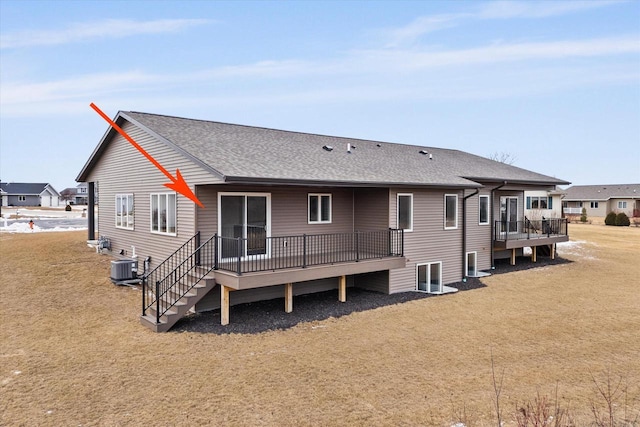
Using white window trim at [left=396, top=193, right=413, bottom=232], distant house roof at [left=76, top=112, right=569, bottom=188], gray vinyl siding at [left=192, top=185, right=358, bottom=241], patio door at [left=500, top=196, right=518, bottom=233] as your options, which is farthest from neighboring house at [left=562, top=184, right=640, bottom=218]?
gray vinyl siding at [left=192, top=185, right=358, bottom=241]

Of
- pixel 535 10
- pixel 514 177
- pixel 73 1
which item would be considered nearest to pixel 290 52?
pixel 73 1

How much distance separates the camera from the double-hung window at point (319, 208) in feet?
43.9

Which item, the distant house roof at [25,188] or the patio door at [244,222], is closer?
the patio door at [244,222]

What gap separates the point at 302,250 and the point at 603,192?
204 feet

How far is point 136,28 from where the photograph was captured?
54.4 feet

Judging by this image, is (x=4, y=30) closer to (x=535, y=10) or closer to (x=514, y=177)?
(x=535, y=10)

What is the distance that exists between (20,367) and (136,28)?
560 inches

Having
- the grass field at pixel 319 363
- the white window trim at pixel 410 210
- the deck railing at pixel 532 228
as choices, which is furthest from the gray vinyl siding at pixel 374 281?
the deck railing at pixel 532 228

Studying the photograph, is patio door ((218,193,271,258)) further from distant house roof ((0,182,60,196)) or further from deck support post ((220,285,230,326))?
distant house roof ((0,182,60,196))

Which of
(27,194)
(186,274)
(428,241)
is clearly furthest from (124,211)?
(27,194)

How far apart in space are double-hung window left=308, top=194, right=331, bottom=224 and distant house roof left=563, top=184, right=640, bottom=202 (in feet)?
188

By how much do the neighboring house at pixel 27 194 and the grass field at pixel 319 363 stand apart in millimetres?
80970

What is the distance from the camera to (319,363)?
7.77 m

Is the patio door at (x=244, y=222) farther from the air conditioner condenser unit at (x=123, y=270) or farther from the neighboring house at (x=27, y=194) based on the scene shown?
the neighboring house at (x=27, y=194)
